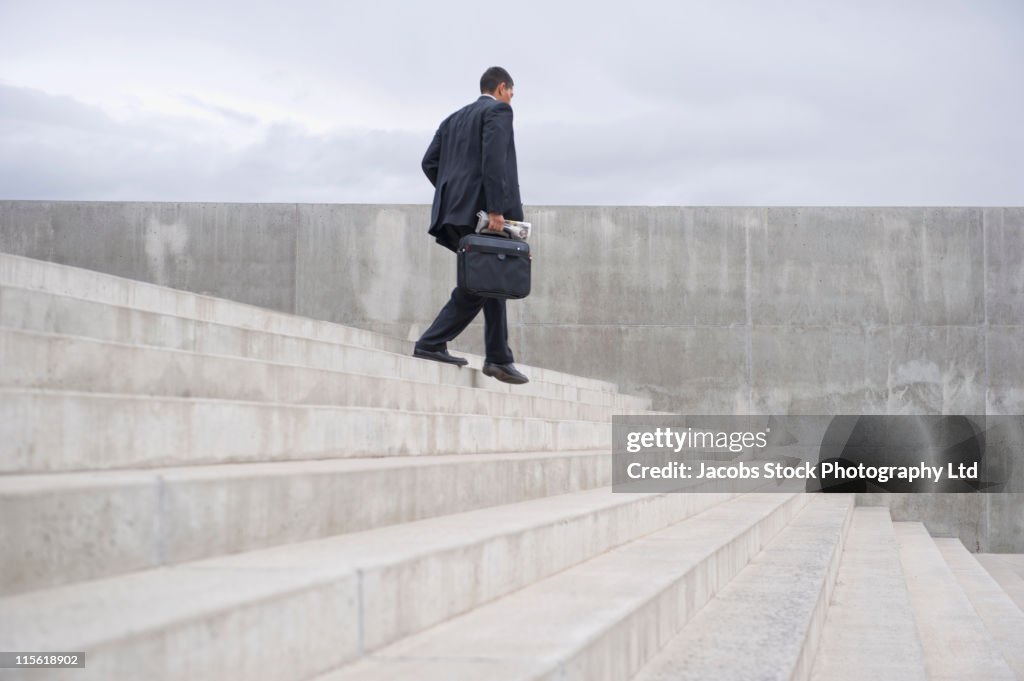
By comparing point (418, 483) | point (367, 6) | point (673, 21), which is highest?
point (673, 21)

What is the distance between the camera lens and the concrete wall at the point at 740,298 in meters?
10.1

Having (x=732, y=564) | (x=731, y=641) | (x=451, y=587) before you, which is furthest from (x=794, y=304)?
(x=451, y=587)

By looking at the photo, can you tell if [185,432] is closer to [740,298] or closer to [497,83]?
[497,83]

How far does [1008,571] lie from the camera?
843 cm

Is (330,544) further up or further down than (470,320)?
further down

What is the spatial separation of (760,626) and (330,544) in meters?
1.26

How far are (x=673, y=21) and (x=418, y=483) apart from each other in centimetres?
948

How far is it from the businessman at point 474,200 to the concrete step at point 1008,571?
12.8ft

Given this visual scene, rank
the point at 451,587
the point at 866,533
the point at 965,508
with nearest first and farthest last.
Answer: the point at 451,587 < the point at 866,533 < the point at 965,508

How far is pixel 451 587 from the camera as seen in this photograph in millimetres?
2000

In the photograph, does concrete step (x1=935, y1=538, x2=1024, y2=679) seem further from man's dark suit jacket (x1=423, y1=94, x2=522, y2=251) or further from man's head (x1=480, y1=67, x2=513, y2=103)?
man's head (x1=480, y1=67, x2=513, y2=103)

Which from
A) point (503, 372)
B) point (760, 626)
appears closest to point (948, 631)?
point (760, 626)

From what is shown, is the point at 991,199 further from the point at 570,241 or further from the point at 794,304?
the point at 570,241

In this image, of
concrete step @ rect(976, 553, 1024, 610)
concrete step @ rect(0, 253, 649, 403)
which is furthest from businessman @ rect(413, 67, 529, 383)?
concrete step @ rect(976, 553, 1024, 610)
